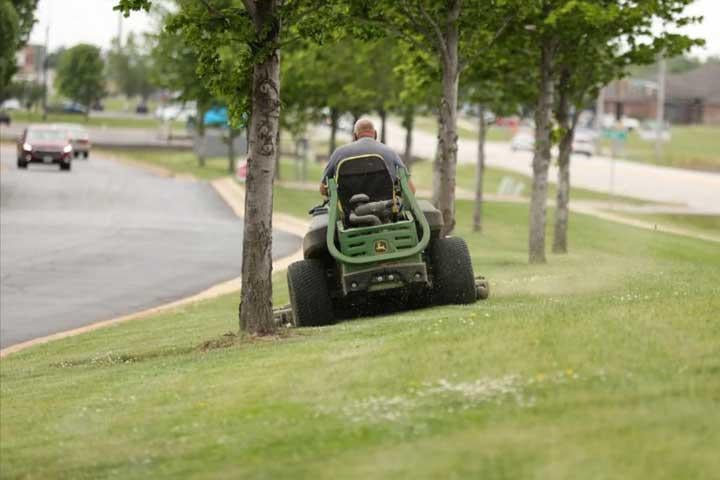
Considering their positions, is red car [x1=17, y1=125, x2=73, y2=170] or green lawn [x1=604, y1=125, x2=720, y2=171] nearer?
red car [x1=17, y1=125, x2=73, y2=170]

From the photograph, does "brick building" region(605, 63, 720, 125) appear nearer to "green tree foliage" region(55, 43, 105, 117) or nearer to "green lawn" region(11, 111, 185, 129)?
"green lawn" region(11, 111, 185, 129)

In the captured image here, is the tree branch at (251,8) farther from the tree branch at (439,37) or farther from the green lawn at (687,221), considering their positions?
the green lawn at (687,221)

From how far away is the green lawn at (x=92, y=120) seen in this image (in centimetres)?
12132

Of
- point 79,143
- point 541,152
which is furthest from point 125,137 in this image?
point 541,152

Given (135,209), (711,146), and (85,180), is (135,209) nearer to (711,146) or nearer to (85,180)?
(85,180)

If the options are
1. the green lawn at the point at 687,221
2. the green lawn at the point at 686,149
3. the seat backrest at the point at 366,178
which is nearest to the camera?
the seat backrest at the point at 366,178

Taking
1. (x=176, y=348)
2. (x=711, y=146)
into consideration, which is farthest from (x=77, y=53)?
(x=176, y=348)

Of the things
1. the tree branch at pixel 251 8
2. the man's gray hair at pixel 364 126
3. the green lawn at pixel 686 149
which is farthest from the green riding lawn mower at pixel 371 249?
the green lawn at pixel 686 149

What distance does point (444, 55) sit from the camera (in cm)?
2180

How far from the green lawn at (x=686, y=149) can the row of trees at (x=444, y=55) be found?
59.9m

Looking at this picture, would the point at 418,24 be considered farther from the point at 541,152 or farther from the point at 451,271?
the point at 451,271

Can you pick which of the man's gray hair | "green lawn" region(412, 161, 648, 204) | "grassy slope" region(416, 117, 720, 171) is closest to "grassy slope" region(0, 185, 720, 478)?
the man's gray hair

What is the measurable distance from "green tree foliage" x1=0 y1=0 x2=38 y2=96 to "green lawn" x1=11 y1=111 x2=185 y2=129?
181ft

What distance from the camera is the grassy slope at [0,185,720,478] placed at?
7.82 meters
